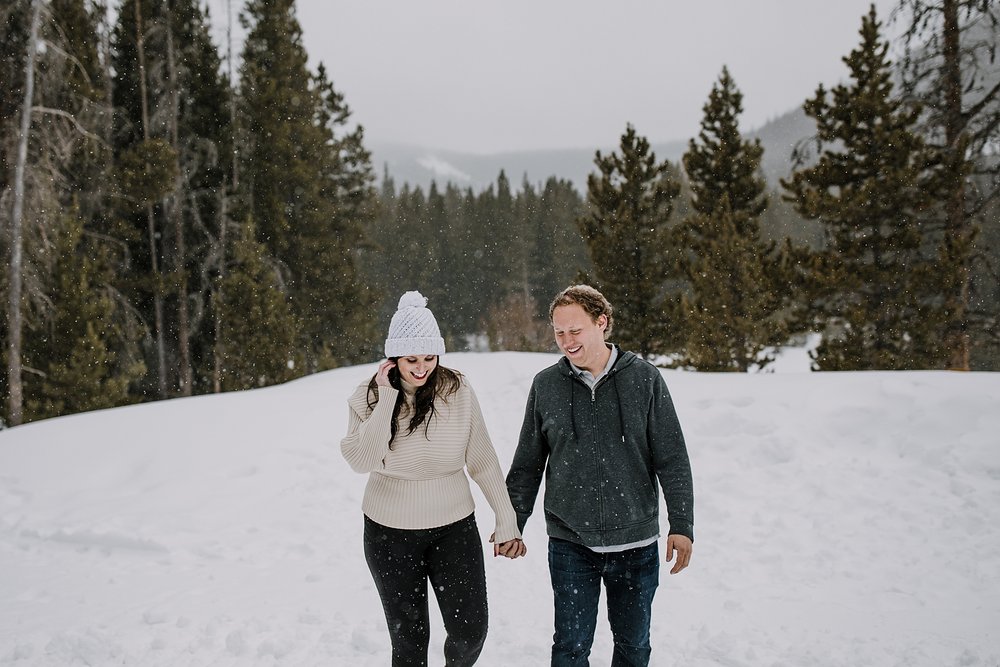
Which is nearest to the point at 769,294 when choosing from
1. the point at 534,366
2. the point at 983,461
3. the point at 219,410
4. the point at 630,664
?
the point at 534,366

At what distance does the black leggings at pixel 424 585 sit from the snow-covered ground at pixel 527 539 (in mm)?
1029

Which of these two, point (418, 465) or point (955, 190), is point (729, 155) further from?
point (418, 465)

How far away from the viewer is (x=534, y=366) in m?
11.9

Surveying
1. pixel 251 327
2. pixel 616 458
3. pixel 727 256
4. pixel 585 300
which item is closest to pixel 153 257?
pixel 251 327

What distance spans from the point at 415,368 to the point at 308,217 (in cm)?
2224

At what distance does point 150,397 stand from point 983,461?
20.6 meters

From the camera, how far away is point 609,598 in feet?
8.23

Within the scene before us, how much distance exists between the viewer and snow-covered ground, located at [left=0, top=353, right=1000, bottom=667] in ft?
12.0

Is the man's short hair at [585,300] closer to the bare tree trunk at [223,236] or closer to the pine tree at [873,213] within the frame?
the pine tree at [873,213]

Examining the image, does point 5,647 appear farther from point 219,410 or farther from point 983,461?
point 983,461

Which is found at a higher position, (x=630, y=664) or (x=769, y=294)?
(x=769, y=294)

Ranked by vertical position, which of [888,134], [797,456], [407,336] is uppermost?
[888,134]

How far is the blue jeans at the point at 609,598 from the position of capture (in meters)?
2.44

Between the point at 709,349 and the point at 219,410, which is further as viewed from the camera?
the point at 709,349
